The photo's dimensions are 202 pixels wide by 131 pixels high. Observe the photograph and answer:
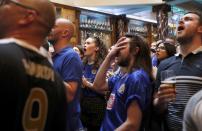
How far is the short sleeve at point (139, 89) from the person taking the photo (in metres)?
2.96

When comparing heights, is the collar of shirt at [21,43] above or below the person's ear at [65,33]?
above

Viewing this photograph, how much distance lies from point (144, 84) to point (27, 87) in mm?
1590

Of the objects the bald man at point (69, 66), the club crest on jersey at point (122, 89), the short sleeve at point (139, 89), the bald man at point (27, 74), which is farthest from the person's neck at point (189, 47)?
the bald man at point (27, 74)

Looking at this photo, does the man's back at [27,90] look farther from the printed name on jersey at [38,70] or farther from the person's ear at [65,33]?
the person's ear at [65,33]

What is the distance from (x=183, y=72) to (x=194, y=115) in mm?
1451

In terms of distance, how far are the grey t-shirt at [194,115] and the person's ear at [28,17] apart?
0.83 m

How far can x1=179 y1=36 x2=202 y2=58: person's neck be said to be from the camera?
3.38m

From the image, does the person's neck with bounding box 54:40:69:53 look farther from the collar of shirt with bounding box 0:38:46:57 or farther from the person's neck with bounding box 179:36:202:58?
the collar of shirt with bounding box 0:38:46:57

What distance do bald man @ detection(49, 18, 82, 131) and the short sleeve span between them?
51 centimetres

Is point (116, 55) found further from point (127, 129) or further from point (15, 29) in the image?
point (15, 29)

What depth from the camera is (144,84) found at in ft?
9.98

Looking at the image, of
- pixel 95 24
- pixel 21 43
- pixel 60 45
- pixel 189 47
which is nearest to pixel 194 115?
pixel 21 43

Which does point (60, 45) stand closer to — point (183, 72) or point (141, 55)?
point (141, 55)

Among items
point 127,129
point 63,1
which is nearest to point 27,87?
point 127,129
